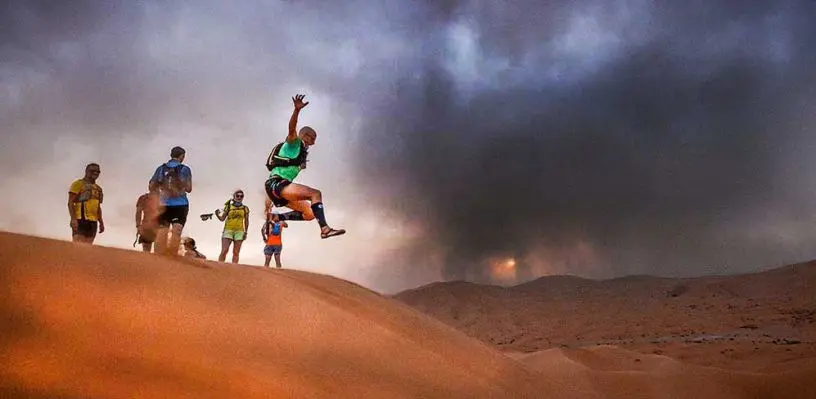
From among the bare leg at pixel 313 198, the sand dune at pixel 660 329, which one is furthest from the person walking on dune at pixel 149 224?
the sand dune at pixel 660 329

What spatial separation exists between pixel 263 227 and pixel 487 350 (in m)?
6.84

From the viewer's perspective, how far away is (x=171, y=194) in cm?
558

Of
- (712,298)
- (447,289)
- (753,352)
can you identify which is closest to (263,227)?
(753,352)

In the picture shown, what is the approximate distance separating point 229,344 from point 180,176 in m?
3.30

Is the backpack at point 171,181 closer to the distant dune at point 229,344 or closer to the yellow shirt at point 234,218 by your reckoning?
the distant dune at point 229,344

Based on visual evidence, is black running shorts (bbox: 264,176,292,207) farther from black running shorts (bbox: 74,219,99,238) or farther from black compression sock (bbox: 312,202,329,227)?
A: black running shorts (bbox: 74,219,99,238)

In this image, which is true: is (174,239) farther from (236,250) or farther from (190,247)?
(236,250)

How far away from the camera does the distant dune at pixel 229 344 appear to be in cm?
229

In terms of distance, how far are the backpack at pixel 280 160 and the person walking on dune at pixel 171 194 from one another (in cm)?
97

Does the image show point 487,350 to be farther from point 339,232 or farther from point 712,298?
point 712,298

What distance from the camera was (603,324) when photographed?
1520cm

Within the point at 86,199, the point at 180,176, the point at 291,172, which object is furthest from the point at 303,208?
the point at 86,199

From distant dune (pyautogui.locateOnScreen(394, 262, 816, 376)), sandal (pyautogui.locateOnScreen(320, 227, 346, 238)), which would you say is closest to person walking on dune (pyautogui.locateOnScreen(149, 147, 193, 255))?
sandal (pyautogui.locateOnScreen(320, 227, 346, 238))

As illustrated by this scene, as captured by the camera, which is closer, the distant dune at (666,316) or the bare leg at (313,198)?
the bare leg at (313,198)
